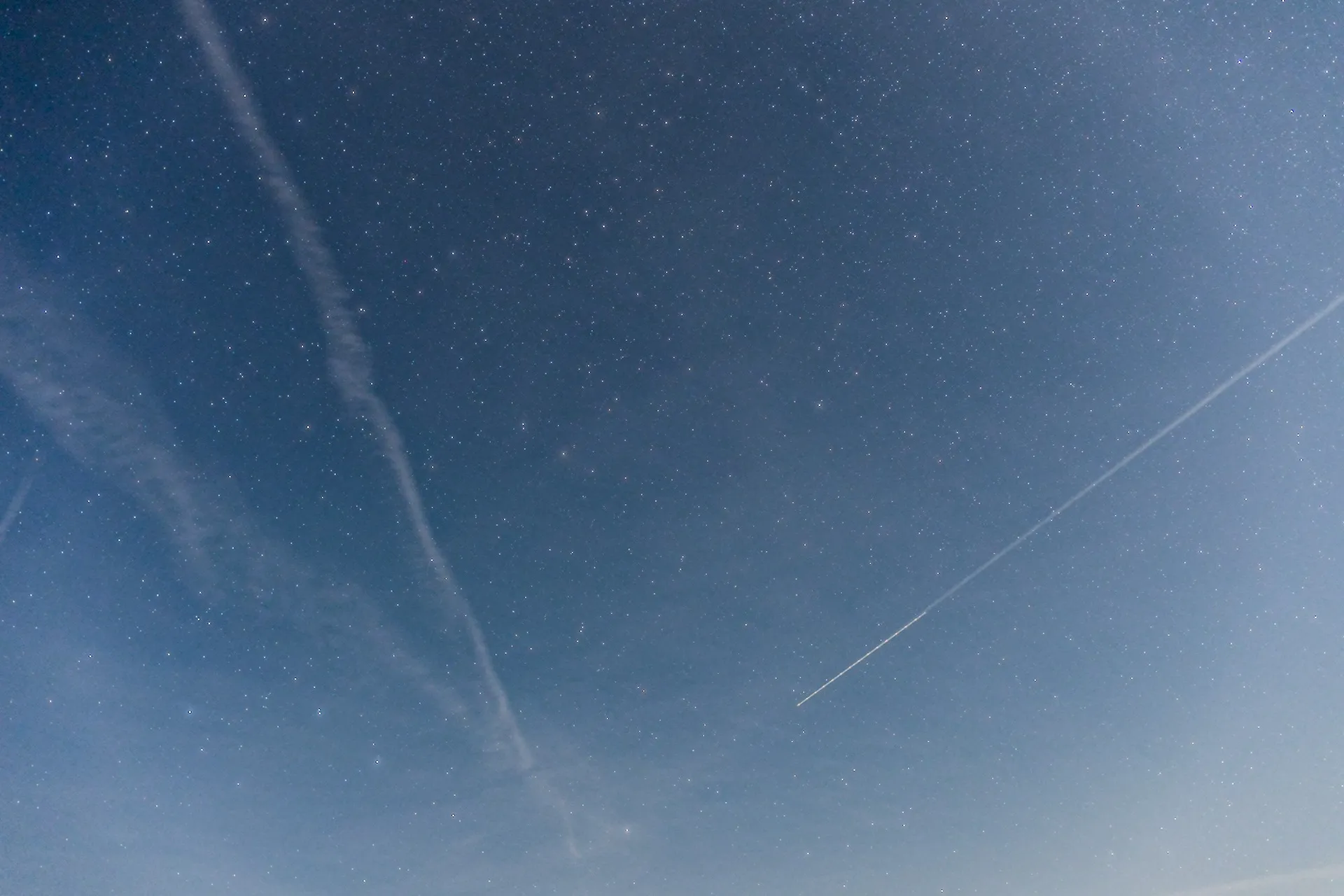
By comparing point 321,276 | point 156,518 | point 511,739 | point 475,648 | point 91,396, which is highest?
point 321,276

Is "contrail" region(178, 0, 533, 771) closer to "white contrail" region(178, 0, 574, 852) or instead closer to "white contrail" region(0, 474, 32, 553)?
"white contrail" region(178, 0, 574, 852)

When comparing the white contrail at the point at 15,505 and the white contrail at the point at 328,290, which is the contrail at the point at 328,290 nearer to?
the white contrail at the point at 328,290

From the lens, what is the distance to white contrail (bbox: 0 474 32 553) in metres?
2.17

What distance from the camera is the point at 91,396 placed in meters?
2.10

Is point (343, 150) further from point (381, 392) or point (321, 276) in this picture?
point (381, 392)

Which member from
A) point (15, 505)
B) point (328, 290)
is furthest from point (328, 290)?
point (15, 505)

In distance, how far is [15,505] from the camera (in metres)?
2.18

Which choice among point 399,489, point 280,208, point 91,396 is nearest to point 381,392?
point 399,489

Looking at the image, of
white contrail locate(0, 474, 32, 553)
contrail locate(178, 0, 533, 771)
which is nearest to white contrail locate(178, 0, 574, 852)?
contrail locate(178, 0, 533, 771)

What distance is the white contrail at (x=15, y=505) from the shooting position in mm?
2170

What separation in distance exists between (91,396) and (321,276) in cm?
73

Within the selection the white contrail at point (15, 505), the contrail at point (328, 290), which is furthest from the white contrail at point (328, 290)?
the white contrail at point (15, 505)

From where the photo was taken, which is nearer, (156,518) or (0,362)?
(0,362)

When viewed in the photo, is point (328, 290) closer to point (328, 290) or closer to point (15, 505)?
point (328, 290)
